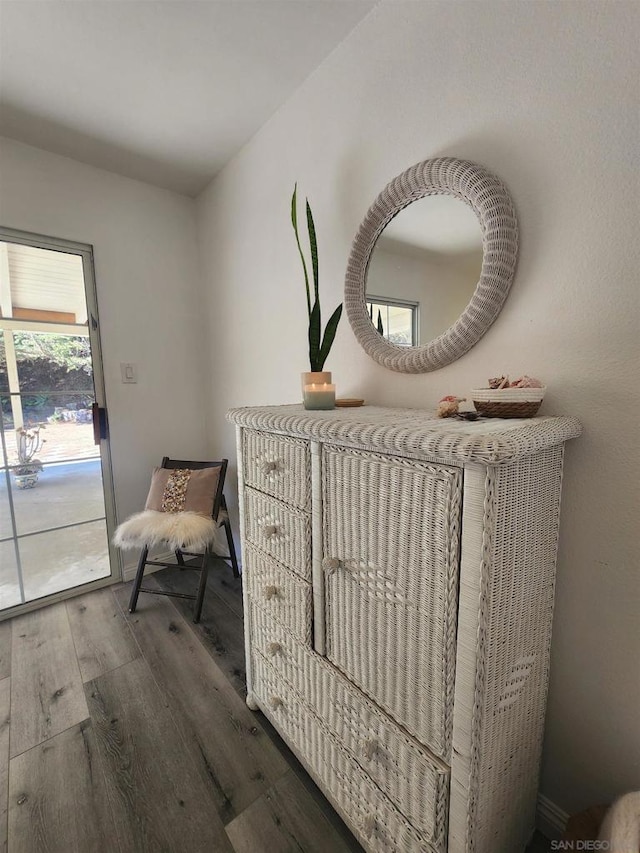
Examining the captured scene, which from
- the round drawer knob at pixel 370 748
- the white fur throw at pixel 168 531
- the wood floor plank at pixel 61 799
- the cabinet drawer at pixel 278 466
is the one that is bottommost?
the wood floor plank at pixel 61 799

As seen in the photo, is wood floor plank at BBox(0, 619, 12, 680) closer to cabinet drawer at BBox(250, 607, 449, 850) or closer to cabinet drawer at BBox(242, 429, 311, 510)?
cabinet drawer at BBox(250, 607, 449, 850)

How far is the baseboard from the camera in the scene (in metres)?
0.84

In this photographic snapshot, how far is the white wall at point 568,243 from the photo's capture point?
26.8 inches

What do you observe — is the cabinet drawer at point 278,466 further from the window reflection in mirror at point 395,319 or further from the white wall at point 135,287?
the white wall at point 135,287

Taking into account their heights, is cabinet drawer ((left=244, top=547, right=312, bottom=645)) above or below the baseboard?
above

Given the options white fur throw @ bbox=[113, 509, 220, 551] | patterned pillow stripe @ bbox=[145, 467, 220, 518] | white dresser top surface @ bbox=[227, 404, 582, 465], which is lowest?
white fur throw @ bbox=[113, 509, 220, 551]

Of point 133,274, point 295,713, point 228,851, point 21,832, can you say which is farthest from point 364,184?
point 21,832

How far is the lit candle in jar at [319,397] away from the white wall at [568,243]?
0.79 ft

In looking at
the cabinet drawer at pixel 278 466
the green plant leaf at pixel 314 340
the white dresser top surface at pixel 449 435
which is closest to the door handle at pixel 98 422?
the cabinet drawer at pixel 278 466

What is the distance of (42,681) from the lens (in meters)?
1.34

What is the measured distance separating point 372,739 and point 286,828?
42cm

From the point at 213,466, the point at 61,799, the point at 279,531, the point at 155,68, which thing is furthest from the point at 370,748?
the point at 155,68

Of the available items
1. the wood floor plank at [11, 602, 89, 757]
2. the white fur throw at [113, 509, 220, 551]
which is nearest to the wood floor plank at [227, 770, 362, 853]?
the wood floor plank at [11, 602, 89, 757]

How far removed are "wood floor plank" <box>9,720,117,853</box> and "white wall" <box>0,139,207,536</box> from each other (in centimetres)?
110
